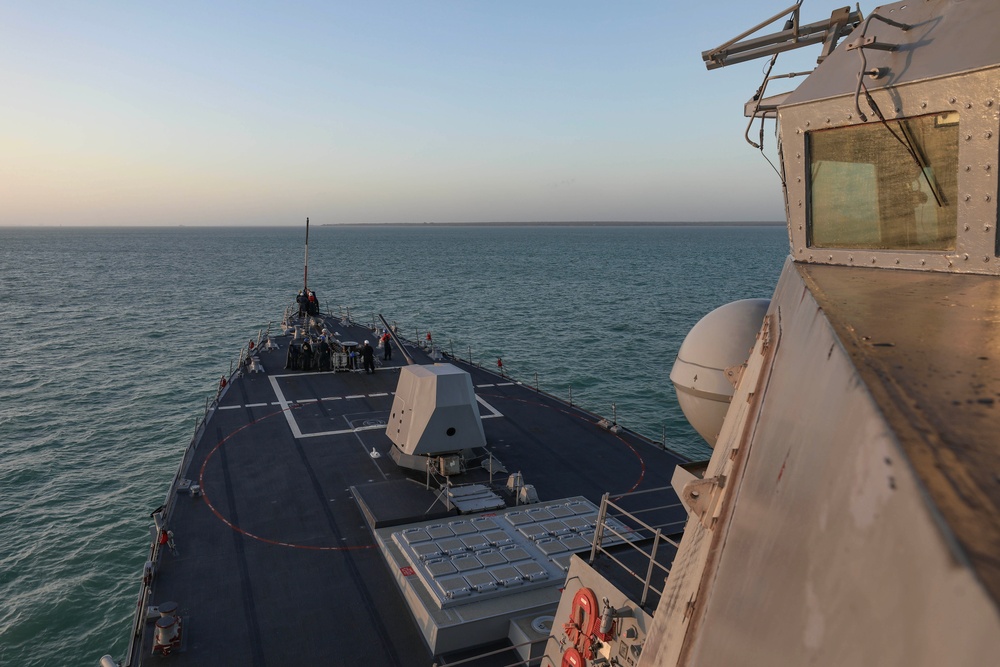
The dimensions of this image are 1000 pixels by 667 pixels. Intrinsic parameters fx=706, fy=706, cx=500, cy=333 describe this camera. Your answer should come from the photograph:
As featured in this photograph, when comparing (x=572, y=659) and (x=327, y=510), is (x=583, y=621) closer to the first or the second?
(x=572, y=659)

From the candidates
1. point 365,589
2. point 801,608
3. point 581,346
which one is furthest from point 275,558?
point 581,346

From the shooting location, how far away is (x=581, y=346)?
5331cm

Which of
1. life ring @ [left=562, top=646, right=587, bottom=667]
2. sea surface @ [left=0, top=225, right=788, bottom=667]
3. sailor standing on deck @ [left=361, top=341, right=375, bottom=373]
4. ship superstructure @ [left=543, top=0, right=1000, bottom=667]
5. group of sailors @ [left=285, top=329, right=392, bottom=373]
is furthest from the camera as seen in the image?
group of sailors @ [left=285, top=329, right=392, bottom=373]

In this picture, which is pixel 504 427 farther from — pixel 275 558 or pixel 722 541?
pixel 722 541

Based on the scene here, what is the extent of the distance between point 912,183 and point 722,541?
12.0ft

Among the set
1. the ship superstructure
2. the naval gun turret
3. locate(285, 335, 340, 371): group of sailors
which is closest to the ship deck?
the naval gun turret

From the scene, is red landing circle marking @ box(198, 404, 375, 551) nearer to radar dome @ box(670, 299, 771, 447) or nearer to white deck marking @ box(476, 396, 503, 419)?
radar dome @ box(670, 299, 771, 447)

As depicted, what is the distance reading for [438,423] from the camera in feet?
61.4

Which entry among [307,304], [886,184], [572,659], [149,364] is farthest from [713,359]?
[149,364]

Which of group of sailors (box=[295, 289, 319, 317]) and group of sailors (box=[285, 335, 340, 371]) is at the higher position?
group of sailors (box=[295, 289, 319, 317])

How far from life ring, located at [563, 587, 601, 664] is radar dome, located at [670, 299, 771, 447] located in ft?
8.89

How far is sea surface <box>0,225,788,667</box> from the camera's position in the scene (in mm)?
20453

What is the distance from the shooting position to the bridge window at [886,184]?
5.18 m

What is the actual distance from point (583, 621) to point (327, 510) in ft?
34.8
